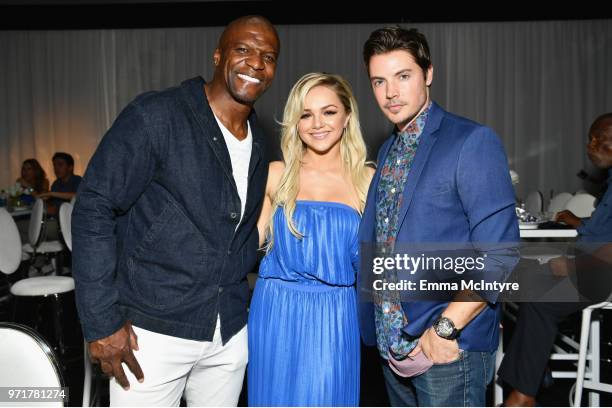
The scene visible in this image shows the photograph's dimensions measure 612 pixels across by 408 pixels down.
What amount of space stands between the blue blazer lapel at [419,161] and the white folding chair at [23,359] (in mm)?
1016

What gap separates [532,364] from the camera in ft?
8.95

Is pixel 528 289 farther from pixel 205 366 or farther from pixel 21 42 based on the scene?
pixel 21 42

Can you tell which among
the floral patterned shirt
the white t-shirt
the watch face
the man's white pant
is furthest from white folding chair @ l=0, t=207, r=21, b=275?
the watch face

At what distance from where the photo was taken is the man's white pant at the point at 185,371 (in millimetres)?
1544

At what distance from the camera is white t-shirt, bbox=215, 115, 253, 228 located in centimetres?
166

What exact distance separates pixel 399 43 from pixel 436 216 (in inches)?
20.6

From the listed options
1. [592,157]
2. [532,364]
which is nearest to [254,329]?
[532,364]

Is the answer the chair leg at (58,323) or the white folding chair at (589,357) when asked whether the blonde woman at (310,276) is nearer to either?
the white folding chair at (589,357)

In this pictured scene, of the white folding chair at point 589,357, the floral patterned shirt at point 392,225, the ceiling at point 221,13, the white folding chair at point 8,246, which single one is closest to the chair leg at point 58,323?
the white folding chair at point 8,246

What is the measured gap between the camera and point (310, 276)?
2123 mm

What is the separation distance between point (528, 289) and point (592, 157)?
3.48ft

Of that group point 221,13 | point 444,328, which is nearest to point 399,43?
point 444,328

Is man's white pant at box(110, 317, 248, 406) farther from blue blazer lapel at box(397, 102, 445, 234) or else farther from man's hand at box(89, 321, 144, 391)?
blue blazer lapel at box(397, 102, 445, 234)

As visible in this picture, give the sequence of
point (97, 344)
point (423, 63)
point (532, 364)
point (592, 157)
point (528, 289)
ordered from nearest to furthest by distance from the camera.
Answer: point (97, 344) < point (423, 63) < point (532, 364) < point (528, 289) < point (592, 157)
